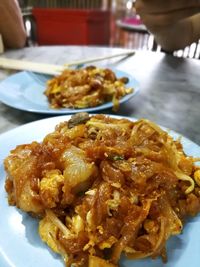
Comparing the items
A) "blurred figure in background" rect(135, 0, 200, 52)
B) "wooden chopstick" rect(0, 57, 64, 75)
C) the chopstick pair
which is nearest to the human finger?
"blurred figure in background" rect(135, 0, 200, 52)

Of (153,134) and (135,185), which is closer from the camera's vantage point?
(135,185)

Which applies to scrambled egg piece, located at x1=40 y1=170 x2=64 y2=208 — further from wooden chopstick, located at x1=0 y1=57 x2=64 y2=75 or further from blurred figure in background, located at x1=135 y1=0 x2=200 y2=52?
blurred figure in background, located at x1=135 y1=0 x2=200 y2=52

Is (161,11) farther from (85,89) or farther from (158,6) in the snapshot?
(85,89)

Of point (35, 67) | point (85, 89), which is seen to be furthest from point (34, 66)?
point (85, 89)

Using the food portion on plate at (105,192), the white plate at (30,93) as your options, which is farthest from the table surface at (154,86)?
the food portion on plate at (105,192)

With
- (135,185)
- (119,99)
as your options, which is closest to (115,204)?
(135,185)

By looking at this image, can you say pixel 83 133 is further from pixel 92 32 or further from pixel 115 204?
pixel 92 32
